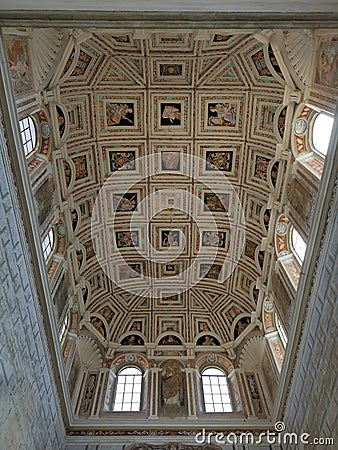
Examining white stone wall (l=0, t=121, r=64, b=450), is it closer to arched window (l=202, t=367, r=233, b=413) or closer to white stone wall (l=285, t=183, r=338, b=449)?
arched window (l=202, t=367, r=233, b=413)

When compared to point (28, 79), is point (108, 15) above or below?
below

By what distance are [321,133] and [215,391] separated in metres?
9.75

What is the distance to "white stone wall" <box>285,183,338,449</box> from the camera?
9797mm

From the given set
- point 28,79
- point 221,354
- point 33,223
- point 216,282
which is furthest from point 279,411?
point 28,79

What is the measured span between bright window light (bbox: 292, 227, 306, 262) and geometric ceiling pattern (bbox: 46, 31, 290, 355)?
1066mm

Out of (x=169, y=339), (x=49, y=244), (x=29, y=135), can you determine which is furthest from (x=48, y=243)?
(x=169, y=339)

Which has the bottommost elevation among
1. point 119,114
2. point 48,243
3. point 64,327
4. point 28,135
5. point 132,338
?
point 64,327

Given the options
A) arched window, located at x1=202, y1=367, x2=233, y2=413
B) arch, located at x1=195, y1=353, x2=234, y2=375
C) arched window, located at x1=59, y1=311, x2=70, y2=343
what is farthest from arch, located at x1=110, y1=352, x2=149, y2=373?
arched window, located at x1=59, y1=311, x2=70, y2=343

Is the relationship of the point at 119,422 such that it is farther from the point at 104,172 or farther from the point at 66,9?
the point at 66,9

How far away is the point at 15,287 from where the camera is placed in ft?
32.6

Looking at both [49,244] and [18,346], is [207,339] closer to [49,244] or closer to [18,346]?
[49,244]

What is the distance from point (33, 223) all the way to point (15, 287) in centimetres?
169

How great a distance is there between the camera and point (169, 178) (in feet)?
53.2

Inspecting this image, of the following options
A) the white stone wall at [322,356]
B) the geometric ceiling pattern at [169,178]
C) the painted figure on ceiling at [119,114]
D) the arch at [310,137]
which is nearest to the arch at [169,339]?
the geometric ceiling pattern at [169,178]
